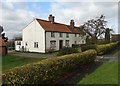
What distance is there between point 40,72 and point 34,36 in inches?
1342

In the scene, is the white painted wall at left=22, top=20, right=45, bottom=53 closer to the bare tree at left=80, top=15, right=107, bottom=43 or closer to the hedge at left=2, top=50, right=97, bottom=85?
the bare tree at left=80, top=15, right=107, bottom=43

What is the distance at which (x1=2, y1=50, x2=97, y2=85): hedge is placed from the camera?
6.47m

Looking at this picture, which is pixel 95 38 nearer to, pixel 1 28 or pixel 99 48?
pixel 99 48

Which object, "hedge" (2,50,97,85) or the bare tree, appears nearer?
"hedge" (2,50,97,85)

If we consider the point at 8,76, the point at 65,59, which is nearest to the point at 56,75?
the point at 65,59

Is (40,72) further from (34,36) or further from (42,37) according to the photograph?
(34,36)

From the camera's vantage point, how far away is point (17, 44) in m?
45.8

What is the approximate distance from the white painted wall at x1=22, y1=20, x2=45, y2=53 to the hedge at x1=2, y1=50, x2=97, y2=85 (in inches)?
1074

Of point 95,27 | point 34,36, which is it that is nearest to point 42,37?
point 34,36

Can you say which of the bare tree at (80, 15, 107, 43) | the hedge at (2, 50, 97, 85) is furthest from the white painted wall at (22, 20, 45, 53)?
the hedge at (2, 50, 97, 85)

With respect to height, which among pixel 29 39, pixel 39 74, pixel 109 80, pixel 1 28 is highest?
pixel 1 28

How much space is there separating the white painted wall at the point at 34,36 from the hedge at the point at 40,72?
89.5 feet

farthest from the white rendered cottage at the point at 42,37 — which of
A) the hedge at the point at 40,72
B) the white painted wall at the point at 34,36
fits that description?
the hedge at the point at 40,72

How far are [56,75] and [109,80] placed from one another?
10.7 ft
